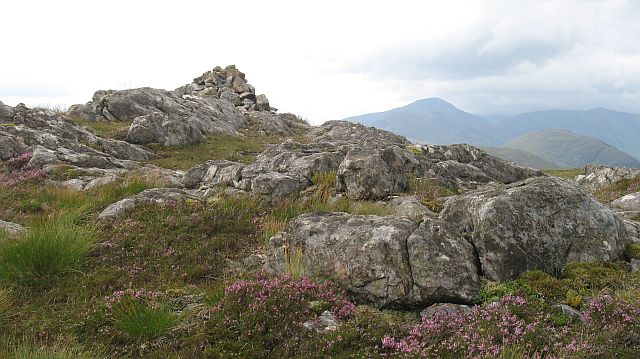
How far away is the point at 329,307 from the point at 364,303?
0.88 metres

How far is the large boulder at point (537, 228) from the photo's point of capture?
8.59 meters

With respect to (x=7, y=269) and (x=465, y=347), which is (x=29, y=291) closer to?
(x=7, y=269)

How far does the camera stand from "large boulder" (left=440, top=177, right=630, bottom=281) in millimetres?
8594

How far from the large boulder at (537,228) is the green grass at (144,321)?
20.3ft

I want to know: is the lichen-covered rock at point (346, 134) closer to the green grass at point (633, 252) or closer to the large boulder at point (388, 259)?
the green grass at point (633, 252)

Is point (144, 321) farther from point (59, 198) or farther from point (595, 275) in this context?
point (59, 198)

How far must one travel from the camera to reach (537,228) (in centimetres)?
901

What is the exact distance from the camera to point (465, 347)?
6070 mm

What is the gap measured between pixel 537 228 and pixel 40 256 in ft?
35.5

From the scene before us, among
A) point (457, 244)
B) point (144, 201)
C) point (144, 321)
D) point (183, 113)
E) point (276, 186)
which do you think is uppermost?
point (183, 113)

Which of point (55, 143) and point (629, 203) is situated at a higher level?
point (55, 143)

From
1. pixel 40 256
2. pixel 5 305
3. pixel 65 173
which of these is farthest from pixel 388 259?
pixel 65 173

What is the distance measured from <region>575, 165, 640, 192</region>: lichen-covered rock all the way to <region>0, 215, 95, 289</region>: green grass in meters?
35.8

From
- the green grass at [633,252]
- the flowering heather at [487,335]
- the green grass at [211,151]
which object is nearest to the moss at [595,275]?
the green grass at [633,252]
